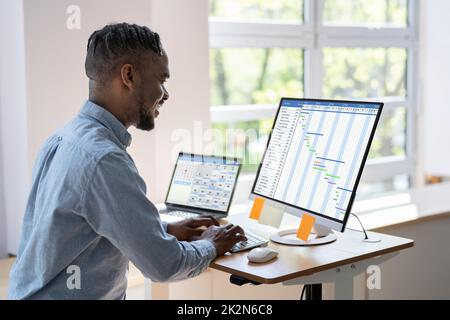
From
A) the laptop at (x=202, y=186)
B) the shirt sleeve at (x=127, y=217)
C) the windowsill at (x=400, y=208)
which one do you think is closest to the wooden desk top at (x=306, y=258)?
the shirt sleeve at (x=127, y=217)

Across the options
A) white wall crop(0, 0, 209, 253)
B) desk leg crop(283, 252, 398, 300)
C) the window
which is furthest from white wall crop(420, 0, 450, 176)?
desk leg crop(283, 252, 398, 300)

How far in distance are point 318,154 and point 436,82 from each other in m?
2.92

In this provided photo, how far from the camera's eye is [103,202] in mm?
1550

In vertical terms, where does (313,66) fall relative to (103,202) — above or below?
above

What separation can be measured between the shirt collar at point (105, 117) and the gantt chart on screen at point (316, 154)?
0.60 m

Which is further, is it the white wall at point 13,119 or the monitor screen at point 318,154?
the white wall at point 13,119

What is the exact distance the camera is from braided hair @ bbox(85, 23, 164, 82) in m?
1.71

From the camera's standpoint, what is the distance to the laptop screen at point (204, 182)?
234 cm

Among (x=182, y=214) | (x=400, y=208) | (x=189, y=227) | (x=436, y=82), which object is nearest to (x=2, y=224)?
(x=182, y=214)

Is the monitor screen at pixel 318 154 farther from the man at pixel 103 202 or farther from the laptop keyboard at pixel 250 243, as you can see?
the man at pixel 103 202

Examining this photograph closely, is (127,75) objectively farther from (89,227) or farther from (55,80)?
(55,80)
